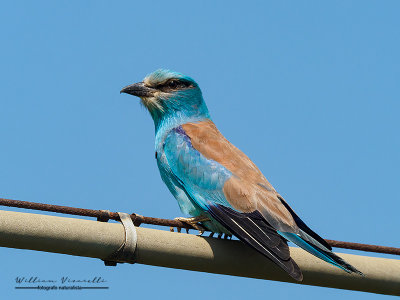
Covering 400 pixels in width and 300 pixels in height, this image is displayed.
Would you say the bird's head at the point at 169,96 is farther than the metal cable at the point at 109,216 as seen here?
Yes

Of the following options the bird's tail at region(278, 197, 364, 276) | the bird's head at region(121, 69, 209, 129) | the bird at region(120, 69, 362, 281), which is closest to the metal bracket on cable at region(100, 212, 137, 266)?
the bird at region(120, 69, 362, 281)

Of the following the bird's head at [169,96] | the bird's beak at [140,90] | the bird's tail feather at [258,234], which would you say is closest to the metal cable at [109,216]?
the bird's tail feather at [258,234]

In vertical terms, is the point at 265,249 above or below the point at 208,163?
below

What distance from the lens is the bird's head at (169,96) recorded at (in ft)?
24.3

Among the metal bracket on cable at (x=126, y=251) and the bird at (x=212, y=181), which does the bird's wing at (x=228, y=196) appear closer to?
the bird at (x=212, y=181)

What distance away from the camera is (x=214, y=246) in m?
4.15

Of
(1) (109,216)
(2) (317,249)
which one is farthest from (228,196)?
(1) (109,216)

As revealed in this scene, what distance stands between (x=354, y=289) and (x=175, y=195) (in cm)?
237

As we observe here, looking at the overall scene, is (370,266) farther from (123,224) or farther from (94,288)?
(94,288)

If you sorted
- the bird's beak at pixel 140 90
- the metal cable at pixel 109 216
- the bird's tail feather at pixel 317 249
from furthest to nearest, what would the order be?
the bird's beak at pixel 140 90, the bird's tail feather at pixel 317 249, the metal cable at pixel 109 216

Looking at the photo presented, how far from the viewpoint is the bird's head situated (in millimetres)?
7414

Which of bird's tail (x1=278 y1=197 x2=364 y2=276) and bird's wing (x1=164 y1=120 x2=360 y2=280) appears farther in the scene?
bird's wing (x1=164 y1=120 x2=360 y2=280)

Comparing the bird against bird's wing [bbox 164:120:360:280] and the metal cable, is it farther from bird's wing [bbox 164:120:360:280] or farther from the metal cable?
the metal cable

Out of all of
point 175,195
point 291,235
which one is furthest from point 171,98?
point 291,235
